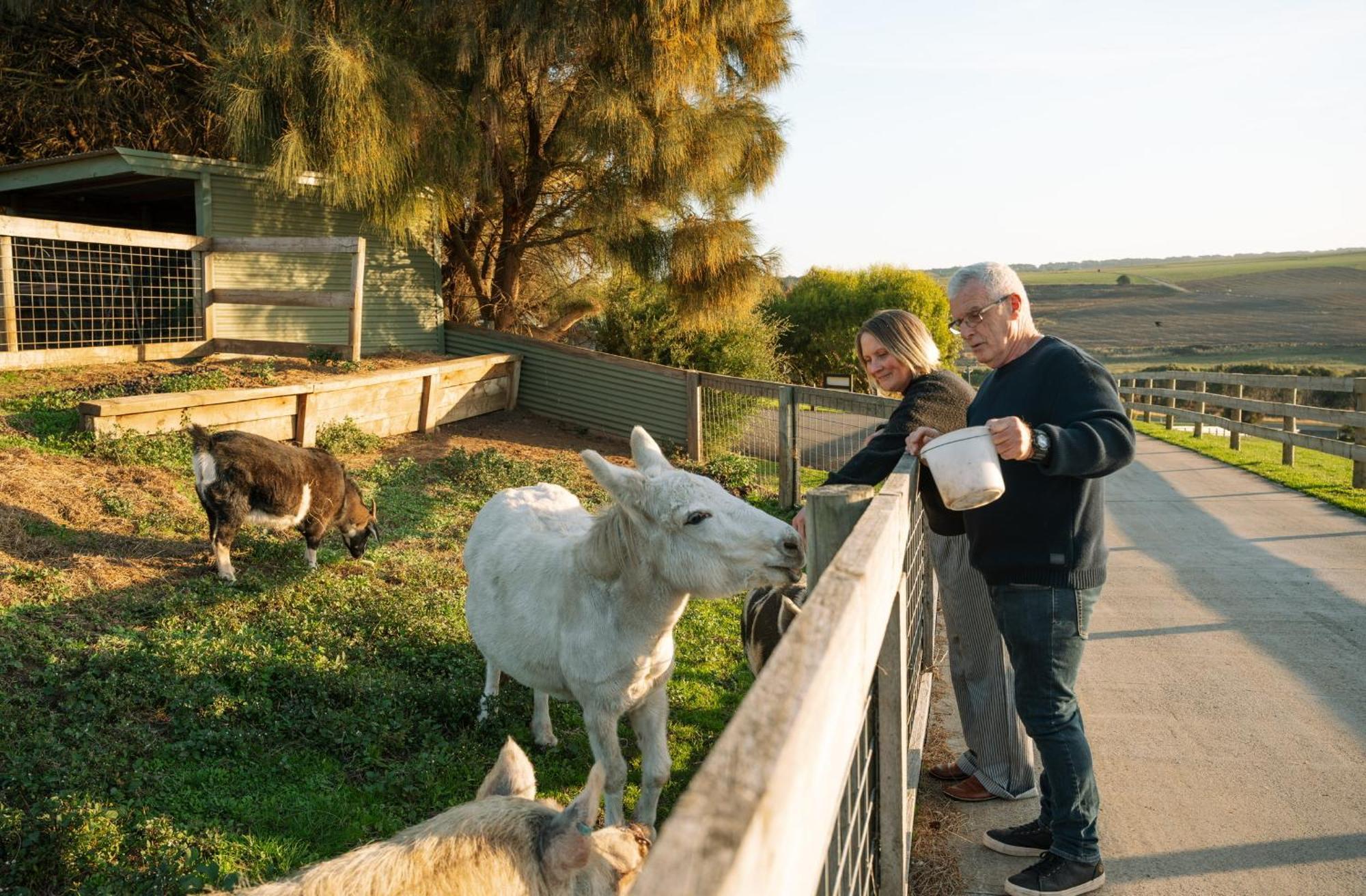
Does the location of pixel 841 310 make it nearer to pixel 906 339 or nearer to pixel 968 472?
pixel 906 339

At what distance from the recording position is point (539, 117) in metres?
15.2

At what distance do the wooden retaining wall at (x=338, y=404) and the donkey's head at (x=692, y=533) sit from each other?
701cm

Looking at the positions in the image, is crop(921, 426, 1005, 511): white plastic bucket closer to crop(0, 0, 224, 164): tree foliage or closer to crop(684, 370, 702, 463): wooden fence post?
crop(684, 370, 702, 463): wooden fence post

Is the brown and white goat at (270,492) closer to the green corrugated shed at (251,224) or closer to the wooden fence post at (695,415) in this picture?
the wooden fence post at (695,415)

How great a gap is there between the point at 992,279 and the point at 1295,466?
543 inches

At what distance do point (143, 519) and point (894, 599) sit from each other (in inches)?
277

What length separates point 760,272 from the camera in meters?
15.4

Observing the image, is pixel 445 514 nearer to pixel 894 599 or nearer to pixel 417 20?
pixel 894 599

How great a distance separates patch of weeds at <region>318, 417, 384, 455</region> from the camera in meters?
10.7

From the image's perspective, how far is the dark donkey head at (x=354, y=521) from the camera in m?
7.81

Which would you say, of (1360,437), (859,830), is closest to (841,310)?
(1360,437)

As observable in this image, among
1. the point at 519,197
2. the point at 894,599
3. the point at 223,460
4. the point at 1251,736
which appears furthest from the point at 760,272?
the point at 894,599

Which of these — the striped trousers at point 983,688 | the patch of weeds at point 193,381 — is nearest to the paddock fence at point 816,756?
the striped trousers at point 983,688

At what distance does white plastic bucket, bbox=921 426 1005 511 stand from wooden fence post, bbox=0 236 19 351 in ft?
35.3
